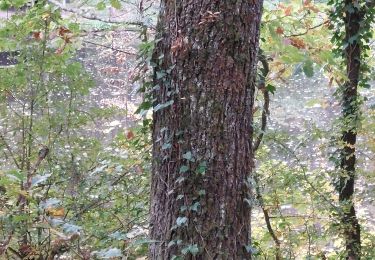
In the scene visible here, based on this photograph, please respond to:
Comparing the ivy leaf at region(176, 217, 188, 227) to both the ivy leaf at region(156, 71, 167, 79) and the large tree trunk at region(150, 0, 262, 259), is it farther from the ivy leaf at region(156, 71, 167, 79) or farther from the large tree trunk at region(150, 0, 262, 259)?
the ivy leaf at region(156, 71, 167, 79)

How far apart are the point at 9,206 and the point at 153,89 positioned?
2.89 ft

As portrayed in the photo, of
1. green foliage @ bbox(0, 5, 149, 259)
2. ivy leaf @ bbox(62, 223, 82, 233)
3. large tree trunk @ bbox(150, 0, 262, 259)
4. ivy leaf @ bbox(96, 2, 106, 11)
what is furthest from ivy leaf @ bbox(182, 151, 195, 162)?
ivy leaf @ bbox(96, 2, 106, 11)

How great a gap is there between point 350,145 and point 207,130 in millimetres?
1783

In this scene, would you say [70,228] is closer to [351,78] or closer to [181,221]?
[181,221]

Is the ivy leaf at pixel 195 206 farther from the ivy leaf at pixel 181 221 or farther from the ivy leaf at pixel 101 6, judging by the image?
the ivy leaf at pixel 101 6

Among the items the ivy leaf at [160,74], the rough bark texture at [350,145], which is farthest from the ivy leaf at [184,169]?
the rough bark texture at [350,145]

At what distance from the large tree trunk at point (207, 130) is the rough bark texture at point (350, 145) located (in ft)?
5.43

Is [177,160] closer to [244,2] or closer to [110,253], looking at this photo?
[110,253]

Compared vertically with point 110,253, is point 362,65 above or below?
above

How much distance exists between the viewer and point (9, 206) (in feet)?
7.10

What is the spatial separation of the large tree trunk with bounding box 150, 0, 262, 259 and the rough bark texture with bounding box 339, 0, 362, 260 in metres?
1.65

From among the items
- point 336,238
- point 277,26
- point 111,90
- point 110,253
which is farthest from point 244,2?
point 111,90

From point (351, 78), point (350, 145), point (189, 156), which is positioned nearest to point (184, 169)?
point (189, 156)

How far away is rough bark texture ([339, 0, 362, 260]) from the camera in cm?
325
